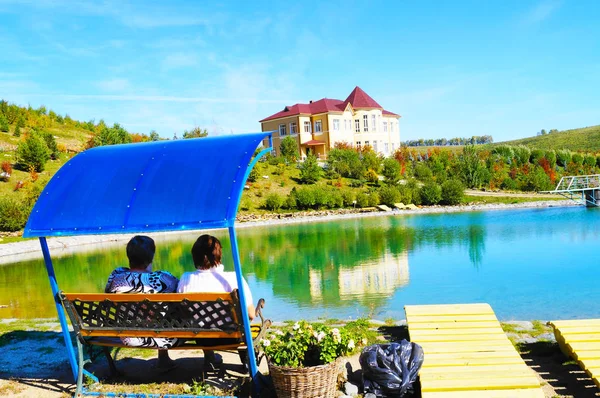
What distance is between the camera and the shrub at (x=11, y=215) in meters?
23.4

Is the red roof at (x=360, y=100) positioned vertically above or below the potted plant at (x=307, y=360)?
above

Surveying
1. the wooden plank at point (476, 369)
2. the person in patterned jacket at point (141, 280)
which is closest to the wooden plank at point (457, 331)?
the wooden plank at point (476, 369)

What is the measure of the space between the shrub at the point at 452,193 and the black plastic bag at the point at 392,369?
30335mm

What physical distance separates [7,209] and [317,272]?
18031 millimetres

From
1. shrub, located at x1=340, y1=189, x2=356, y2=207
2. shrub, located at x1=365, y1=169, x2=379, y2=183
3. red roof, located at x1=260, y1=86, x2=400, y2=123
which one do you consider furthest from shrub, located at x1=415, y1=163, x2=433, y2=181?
red roof, located at x1=260, y1=86, x2=400, y2=123

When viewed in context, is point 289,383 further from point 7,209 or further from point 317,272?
point 7,209

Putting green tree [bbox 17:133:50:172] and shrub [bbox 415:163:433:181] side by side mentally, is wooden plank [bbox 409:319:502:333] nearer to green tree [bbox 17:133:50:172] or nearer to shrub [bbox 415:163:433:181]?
green tree [bbox 17:133:50:172]

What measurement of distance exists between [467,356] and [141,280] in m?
2.90

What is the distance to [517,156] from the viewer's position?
43.8 m

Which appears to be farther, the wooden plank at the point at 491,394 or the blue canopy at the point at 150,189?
the blue canopy at the point at 150,189

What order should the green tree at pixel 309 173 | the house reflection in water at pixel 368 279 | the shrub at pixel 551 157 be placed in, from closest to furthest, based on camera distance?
the house reflection in water at pixel 368 279, the green tree at pixel 309 173, the shrub at pixel 551 157

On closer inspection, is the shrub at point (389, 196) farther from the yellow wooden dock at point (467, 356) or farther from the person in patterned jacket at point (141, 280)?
the person in patterned jacket at point (141, 280)

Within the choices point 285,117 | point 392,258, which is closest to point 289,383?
point 392,258

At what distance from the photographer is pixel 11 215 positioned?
23609mm
